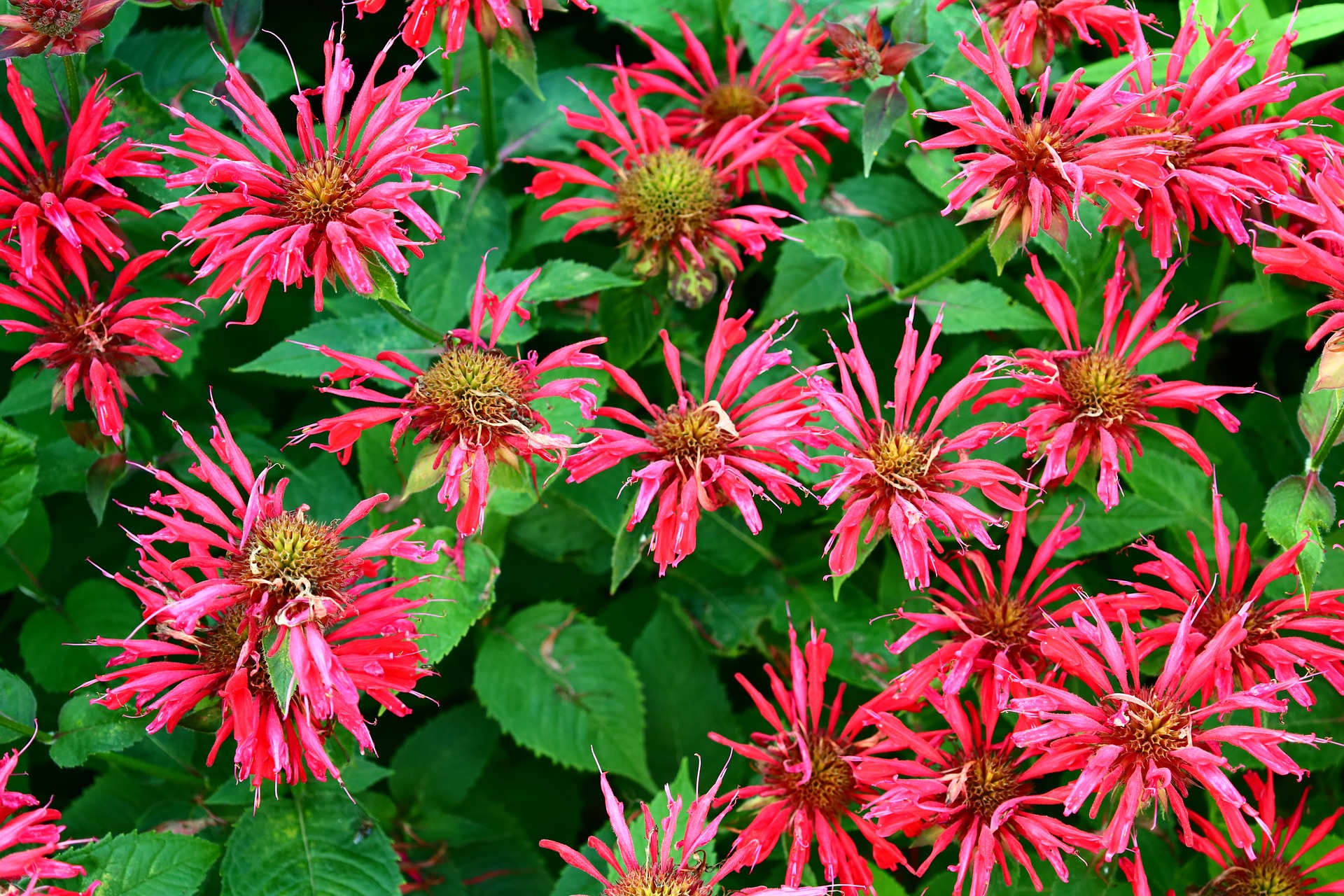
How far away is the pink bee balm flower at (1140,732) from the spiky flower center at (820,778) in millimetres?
252

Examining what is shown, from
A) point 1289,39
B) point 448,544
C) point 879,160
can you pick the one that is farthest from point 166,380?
point 1289,39

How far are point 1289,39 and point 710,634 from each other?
3.46 feet

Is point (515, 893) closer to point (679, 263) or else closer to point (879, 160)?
point (679, 263)

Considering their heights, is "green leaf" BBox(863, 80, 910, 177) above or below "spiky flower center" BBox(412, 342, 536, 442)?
above

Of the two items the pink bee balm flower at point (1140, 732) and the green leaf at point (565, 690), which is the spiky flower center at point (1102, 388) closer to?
the pink bee balm flower at point (1140, 732)

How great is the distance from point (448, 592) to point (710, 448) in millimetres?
348

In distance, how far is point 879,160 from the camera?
5.21ft

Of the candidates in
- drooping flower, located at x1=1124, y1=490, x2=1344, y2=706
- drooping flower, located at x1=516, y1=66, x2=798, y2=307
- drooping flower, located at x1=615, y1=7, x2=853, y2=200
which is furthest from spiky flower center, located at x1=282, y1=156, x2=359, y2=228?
drooping flower, located at x1=1124, y1=490, x2=1344, y2=706

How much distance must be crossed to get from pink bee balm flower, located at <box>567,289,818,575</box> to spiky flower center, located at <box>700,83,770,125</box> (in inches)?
17.3

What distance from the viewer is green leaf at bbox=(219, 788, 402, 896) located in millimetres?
1174

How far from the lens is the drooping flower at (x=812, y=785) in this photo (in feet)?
3.90

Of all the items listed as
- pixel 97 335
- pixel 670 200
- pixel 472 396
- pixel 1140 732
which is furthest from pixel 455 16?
pixel 1140 732

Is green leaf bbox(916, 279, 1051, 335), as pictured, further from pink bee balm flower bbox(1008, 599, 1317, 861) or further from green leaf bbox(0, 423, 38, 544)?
green leaf bbox(0, 423, 38, 544)

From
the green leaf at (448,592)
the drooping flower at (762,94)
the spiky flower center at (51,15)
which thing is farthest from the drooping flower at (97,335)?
the drooping flower at (762,94)
